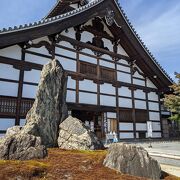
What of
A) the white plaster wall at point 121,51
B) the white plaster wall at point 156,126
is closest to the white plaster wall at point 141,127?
the white plaster wall at point 156,126

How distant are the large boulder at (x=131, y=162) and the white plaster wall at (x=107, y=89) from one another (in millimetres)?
11176

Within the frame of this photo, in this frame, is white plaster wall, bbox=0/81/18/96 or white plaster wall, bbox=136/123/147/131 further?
white plaster wall, bbox=136/123/147/131

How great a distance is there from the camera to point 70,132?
7742mm

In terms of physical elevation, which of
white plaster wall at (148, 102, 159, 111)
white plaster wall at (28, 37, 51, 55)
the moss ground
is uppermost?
white plaster wall at (28, 37, 51, 55)

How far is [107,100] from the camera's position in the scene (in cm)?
1725

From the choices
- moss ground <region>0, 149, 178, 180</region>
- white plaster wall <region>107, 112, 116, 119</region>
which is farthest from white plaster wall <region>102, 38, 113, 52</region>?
moss ground <region>0, 149, 178, 180</region>

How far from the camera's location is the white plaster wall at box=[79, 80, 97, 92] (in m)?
16.0

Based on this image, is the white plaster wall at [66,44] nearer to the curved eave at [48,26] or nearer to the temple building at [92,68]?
the temple building at [92,68]

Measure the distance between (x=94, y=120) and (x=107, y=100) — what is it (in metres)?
1.81

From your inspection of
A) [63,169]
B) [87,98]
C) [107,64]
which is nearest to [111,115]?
[87,98]

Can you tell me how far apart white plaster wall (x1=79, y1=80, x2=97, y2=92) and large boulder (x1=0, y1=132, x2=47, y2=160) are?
32.1 ft

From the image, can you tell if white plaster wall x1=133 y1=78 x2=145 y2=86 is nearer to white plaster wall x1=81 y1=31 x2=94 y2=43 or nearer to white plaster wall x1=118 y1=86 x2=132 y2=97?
white plaster wall x1=118 y1=86 x2=132 y2=97

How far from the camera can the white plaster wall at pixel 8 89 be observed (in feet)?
40.8

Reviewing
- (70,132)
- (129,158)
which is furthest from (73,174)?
(70,132)
